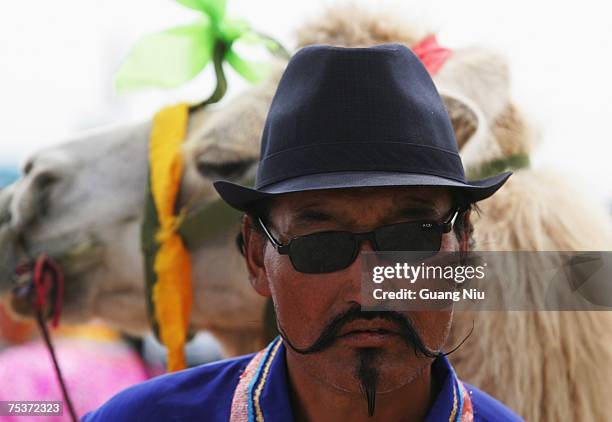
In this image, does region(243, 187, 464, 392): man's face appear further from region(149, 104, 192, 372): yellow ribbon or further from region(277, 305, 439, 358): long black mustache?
region(149, 104, 192, 372): yellow ribbon

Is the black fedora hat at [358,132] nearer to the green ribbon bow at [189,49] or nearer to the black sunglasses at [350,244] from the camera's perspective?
the black sunglasses at [350,244]

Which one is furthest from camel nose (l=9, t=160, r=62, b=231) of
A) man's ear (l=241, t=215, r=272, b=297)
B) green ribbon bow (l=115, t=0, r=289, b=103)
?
man's ear (l=241, t=215, r=272, b=297)

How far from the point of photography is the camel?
1.32m

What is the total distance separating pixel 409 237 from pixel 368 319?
0.39 ft

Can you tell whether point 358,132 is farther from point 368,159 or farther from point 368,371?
point 368,371

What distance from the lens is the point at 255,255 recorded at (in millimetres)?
1012

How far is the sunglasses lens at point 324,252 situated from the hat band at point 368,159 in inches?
3.4

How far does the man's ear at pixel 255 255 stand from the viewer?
1.00 metres

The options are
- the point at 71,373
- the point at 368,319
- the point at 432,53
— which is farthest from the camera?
the point at 71,373

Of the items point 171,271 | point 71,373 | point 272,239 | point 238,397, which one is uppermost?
point 272,239

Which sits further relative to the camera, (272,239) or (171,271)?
(171,271)

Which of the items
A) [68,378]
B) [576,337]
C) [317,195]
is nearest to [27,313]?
[68,378]

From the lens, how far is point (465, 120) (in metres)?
1.36

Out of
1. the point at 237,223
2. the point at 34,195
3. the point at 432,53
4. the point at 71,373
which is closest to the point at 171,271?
the point at 237,223
